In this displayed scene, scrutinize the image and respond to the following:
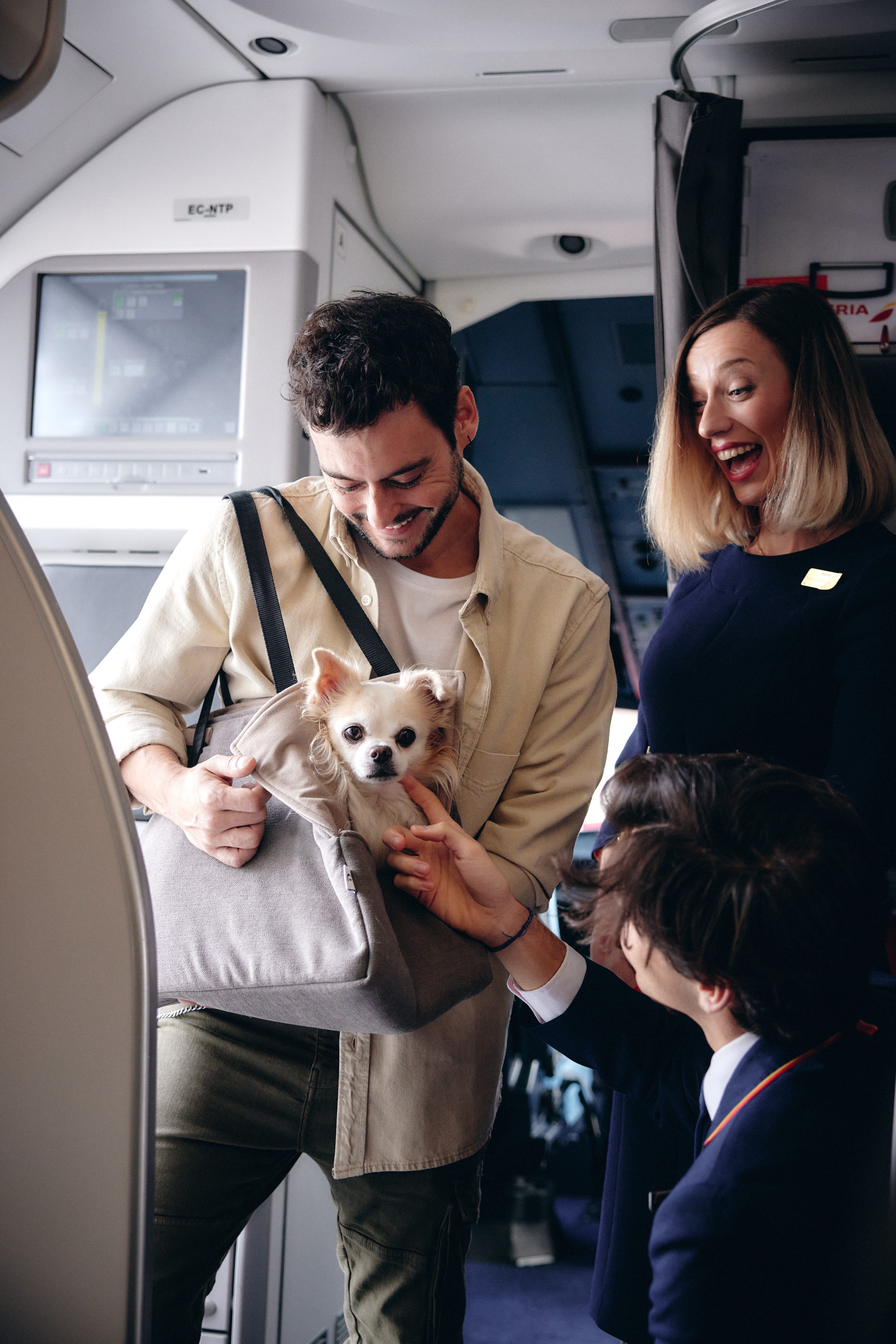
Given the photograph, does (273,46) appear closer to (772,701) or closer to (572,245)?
(572,245)

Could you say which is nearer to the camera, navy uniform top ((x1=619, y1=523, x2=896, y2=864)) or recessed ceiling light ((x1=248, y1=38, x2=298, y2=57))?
navy uniform top ((x1=619, y1=523, x2=896, y2=864))

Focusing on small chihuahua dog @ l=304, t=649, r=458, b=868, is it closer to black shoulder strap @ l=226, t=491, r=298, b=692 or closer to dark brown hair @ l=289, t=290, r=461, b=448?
black shoulder strap @ l=226, t=491, r=298, b=692

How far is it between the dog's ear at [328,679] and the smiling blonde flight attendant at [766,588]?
54cm

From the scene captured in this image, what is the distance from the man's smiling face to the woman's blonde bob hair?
0.45 metres

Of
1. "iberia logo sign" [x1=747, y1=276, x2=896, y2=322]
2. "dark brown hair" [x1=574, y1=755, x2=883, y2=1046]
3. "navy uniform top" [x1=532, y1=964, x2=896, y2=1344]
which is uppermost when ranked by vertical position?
"iberia logo sign" [x1=747, y1=276, x2=896, y2=322]

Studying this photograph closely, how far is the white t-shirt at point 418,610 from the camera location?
1.36 m

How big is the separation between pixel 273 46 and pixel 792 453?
137 cm

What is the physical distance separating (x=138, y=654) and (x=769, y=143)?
1634mm

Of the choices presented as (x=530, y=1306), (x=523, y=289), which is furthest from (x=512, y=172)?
(x=530, y=1306)

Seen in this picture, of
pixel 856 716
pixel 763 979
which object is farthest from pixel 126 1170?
pixel 856 716

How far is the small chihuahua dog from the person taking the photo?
3.77 ft

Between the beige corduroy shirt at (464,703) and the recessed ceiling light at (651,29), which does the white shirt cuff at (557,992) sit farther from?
the recessed ceiling light at (651,29)

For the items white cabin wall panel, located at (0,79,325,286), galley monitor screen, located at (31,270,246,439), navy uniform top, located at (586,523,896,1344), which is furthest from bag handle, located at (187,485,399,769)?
white cabin wall panel, located at (0,79,325,286)

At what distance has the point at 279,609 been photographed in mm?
1291
